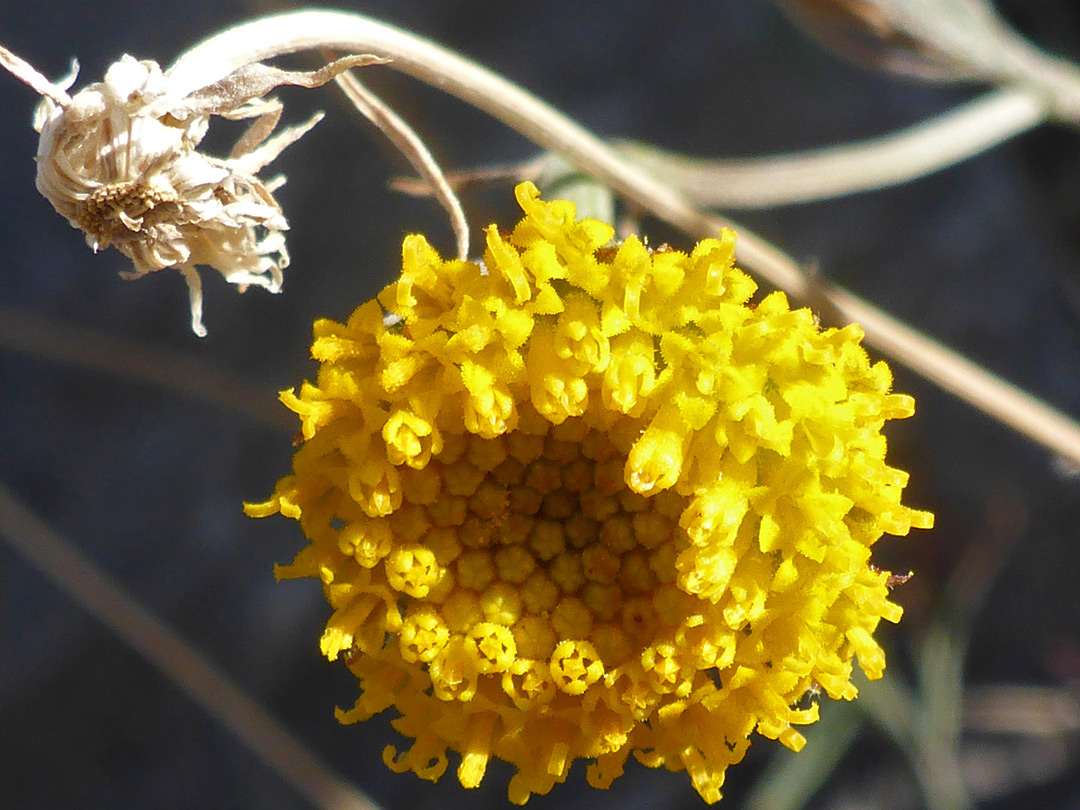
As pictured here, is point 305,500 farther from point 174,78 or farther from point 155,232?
point 174,78

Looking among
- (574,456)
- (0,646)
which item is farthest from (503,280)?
(0,646)

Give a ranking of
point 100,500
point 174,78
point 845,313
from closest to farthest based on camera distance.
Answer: point 174,78 < point 845,313 < point 100,500

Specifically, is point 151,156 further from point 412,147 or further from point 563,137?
point 563,137

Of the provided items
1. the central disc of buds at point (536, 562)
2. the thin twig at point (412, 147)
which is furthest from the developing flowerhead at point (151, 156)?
the central disc of buds at point (536, 562)

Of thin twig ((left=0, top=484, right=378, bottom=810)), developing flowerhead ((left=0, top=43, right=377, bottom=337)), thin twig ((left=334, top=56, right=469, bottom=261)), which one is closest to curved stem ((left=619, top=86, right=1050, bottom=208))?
thin twig ((left=334, top=56, right=469, bottom=261))

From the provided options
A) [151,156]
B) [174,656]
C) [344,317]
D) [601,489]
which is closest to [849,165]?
[601,489]

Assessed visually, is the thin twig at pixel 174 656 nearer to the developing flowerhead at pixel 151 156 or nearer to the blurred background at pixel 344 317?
the blurred background at pixel 344 317
